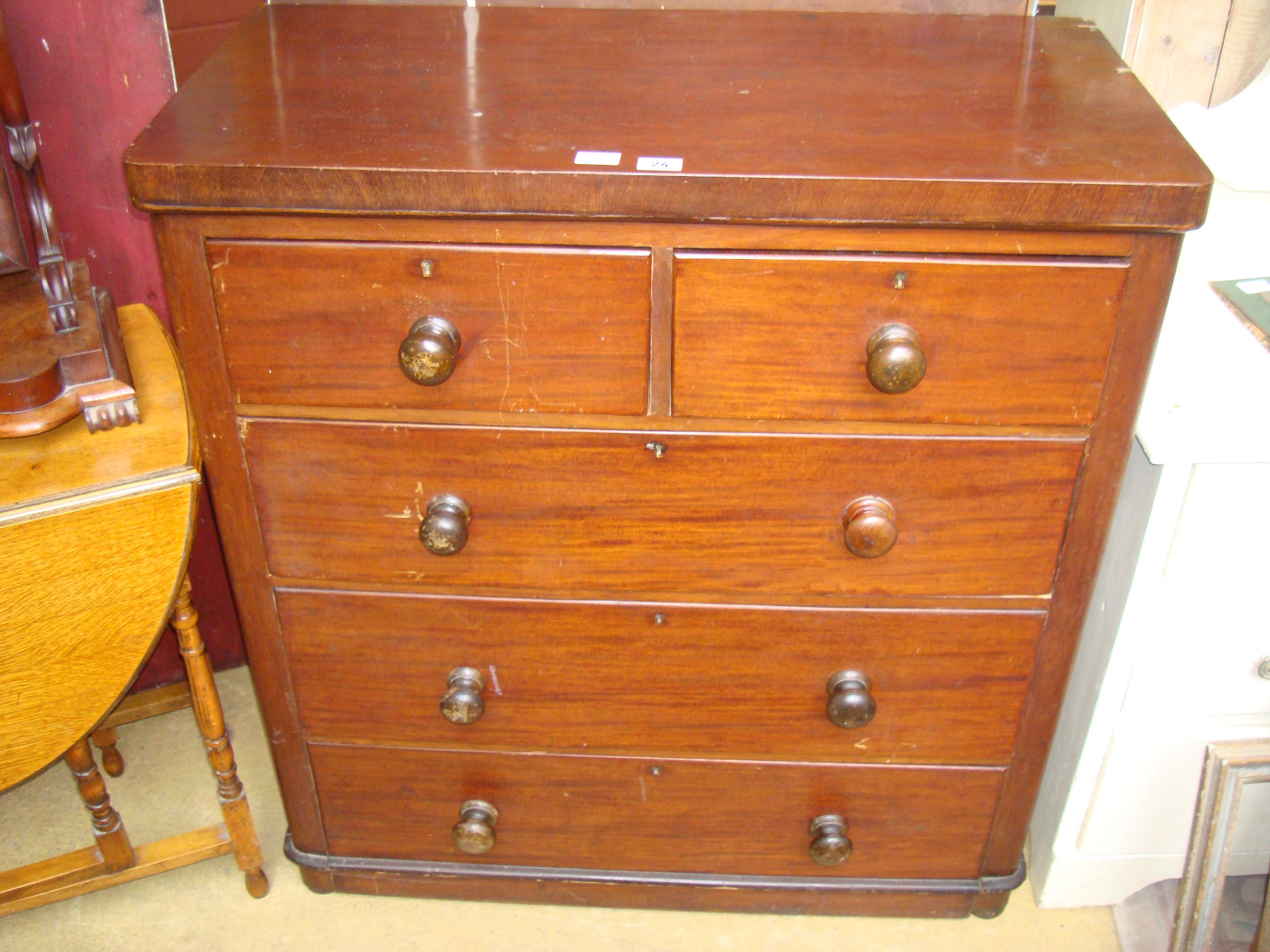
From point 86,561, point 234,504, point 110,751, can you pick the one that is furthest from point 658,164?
point 110,751

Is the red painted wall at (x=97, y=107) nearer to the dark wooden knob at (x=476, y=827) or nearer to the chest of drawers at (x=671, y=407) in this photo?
the chest of drawers at (x=671, y=407)

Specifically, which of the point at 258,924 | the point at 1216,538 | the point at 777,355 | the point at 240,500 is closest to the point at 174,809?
the point at 258,924

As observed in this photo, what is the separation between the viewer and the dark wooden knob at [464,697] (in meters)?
1.29

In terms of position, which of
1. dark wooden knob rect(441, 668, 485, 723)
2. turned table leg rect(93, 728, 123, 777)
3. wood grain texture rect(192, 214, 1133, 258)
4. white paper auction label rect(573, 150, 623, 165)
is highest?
white paper auction label rect(573, 150, 623, 165)

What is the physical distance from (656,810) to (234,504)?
64cm

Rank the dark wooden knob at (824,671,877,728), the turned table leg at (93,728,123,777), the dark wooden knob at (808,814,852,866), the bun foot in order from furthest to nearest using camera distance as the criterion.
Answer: the turned table leg at (93,728,123,777) → the bun foot → the dark wooden knob at (808,814,852,866) → the dark wooden knob at (824,671,877,728)

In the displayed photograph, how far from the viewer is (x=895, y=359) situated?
1012 mm

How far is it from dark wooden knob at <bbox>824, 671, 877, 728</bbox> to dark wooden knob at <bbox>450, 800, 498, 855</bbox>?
1.48ft

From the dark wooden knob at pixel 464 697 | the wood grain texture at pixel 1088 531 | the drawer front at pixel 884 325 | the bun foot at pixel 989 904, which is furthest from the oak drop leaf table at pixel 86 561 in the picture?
the bun foot at pixel 989 904

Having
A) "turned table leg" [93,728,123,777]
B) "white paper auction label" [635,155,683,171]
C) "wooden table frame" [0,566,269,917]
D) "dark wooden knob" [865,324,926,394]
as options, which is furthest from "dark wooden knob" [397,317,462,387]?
Result: "turned table leg" [93,728,123,777]

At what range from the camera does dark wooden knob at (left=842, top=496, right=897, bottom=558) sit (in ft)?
3.67

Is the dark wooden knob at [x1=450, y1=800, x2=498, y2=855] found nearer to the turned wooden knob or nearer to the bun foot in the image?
the turned wooden knob

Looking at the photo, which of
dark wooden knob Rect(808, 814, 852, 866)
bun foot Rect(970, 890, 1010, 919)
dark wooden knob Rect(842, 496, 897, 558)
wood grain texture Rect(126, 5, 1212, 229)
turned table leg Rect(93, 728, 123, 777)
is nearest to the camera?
wood grain texture Rect(126, 5, 1212, 229)

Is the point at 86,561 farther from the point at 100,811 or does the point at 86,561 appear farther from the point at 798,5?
the point at 798,5
